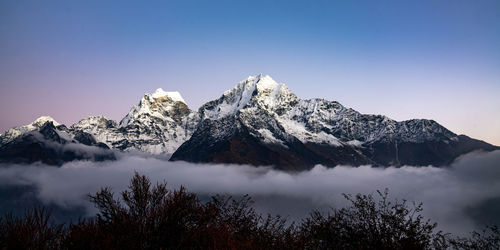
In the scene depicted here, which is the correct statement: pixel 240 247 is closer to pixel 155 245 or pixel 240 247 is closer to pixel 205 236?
pixel 205 236

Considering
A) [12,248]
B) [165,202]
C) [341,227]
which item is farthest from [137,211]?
[341,227]

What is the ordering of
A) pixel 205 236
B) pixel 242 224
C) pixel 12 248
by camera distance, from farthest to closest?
pixel 242 224, pixel 205 236, pixel 12 248

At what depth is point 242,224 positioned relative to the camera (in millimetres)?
42188

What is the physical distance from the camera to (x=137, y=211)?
30.4 m

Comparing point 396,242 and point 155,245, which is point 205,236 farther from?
point 396,242

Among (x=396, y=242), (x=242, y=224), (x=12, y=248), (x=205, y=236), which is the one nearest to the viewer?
(x=12, y=248)

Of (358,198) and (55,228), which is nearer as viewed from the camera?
(55,228)

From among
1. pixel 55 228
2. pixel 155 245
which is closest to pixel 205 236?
pixel 155 245

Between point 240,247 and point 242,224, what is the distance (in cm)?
1800

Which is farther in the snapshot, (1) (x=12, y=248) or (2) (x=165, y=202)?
(2) (x=165, y=202)

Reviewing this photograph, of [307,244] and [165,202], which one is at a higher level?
[165,202]

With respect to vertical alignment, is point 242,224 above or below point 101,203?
below

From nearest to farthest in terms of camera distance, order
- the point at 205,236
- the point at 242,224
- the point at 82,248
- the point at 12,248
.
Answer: the point at 12,248 < the point at 82,248 < the point at 205,236 < the point at 242,224

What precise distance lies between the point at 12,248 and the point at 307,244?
21144 millimetres
